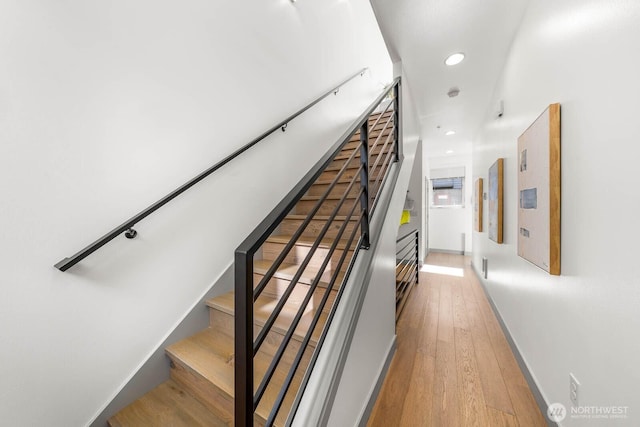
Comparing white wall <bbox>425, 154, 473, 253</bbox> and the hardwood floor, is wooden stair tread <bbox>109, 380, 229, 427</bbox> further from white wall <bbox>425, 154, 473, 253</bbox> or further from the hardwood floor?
white wall <bbox>425, 154, 473, 253</bbox>

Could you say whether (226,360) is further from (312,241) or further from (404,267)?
(404,267)

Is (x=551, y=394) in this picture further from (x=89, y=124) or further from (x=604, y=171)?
(x=89, y=124)

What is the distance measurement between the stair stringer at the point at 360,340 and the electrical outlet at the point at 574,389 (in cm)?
88

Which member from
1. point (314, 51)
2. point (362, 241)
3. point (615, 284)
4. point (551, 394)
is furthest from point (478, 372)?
point (314, 51)

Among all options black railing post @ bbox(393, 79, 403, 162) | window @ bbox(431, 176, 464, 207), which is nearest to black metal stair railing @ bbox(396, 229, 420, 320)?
black railing post @ bbox(393, 79, 403, 162)

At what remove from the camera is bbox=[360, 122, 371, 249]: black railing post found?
1.28 metres

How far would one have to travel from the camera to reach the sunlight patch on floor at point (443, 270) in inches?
168

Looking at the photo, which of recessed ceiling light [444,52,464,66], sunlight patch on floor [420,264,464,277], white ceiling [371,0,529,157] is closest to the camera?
white ceiling [371,0,529,157]

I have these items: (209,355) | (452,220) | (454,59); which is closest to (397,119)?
(454,59)

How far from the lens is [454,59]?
2.23 m

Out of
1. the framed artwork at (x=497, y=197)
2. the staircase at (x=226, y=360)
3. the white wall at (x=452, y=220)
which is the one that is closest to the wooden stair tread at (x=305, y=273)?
the staircase at (x=226, y=360)

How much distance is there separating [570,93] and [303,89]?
186 centimetres

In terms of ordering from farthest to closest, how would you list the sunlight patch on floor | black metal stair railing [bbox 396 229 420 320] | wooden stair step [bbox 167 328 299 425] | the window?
the window < the sunlight patch on floor < black metal stair railing [bbox 396 229 420 320] < wooden stair step [bbox 167 328 299 425]

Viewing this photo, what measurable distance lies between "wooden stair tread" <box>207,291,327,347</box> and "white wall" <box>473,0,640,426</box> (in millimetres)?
1077
